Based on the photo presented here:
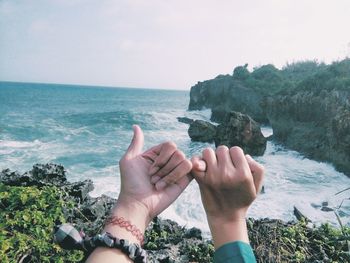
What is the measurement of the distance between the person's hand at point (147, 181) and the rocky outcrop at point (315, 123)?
65.7ft

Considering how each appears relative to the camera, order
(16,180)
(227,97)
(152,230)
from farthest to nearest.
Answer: (227,97) < (16,180) < (152,230)

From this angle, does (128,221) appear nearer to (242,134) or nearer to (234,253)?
(234,253)

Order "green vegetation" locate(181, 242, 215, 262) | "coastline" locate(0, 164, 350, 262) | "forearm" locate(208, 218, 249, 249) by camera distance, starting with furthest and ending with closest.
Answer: "green vegetation" locate(181, 242, 215, 262) → "coastline" locate(0, 164, 350, 262) → "forearm" locate(208, 218, 249, 249)

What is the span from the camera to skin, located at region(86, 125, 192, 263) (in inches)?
66.3

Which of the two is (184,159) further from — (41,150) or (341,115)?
(41,150)

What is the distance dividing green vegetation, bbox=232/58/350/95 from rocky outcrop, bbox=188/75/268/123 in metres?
1.00

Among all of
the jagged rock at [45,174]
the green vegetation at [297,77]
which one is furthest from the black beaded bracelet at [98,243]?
the green vegetation at [297,77]

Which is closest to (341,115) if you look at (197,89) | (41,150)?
(41,150)

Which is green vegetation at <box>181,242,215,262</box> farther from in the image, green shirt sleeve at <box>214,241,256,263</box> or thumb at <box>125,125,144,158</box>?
green shirt sleeve at <box>214,241,256,263</box>

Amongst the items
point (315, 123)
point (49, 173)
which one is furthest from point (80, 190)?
point (315, 123)

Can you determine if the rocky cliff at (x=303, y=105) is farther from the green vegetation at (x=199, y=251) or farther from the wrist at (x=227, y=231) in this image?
the wrist at (x=227, y=231)

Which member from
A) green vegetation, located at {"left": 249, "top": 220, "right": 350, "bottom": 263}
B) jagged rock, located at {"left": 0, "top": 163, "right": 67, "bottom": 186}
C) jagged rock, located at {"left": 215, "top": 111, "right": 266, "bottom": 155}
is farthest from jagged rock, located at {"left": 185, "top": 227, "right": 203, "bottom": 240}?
jagged rock, located at {"left": 215, "top": 111, "right": 266, "bottom": 155}

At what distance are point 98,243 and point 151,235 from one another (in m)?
3.15

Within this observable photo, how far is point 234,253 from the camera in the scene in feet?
4.53
